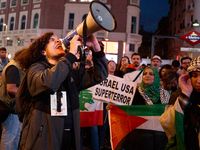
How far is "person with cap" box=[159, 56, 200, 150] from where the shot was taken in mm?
1861

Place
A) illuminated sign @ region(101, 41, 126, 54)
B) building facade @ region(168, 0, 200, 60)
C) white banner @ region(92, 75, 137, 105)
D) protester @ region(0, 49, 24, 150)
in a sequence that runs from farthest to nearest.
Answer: building facade @ region(168, 0, 200, 60) < illuminated sign @ region(101, 41, 126, 54) < white banner @ region(92, 75, 137, 105) < protester @ region(0, 49, 24, 150)

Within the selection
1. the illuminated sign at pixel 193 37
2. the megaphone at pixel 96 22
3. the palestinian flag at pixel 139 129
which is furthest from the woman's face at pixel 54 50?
the illuminated sign at pixel 193 37

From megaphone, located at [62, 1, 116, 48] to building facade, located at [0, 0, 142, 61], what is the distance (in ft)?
76.1

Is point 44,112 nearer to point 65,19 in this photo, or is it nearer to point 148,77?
point 148,77

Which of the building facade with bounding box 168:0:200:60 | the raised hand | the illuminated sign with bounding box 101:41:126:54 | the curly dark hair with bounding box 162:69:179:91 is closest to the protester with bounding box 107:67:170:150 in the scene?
the curly dark hair with bounding box 162:69:179:91

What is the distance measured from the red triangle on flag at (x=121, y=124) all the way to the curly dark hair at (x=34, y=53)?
84.2 inches

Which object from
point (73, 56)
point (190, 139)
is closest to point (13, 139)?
point (73, 56)

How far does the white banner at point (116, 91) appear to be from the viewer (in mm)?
4196

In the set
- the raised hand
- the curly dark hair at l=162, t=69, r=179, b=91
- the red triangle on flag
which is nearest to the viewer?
the raised hand

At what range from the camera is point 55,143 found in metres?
1.77

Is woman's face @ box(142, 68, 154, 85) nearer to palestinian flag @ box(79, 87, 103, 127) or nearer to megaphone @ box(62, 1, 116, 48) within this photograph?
palestinian flag @ box(79, 87, 103, 127)

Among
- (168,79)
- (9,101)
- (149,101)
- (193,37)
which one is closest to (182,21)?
(193,37)

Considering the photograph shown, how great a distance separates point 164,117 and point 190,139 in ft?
1.08

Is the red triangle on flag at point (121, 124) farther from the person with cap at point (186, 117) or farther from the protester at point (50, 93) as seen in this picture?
the protester at point (50, 93)
